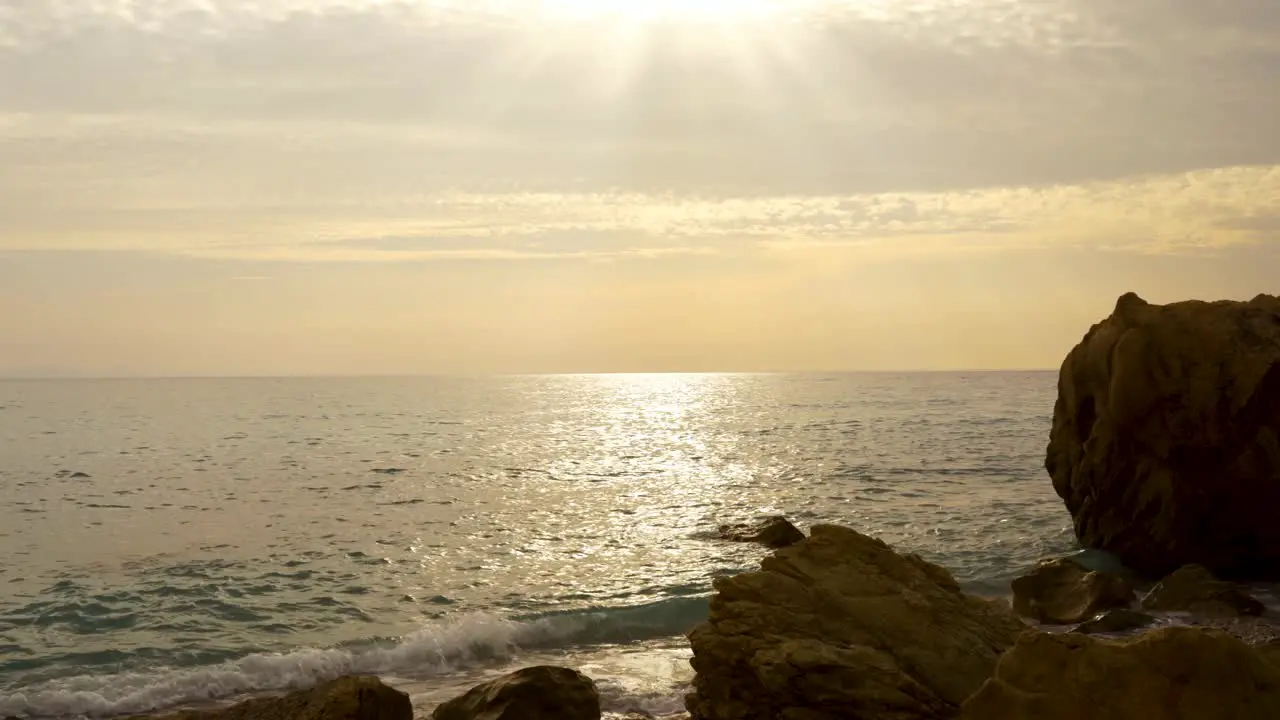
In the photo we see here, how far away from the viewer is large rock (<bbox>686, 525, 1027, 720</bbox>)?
34.1 feet

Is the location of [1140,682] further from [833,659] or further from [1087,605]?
[1087,605]

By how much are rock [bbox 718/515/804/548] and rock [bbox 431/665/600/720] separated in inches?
543

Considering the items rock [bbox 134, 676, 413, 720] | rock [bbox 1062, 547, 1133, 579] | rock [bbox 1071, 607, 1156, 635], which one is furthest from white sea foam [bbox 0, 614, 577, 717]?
rock [bbox 1062, 547, 1133, 579]

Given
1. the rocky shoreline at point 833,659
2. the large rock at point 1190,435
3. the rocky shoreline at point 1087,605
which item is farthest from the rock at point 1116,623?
the large rock at point 1190,435

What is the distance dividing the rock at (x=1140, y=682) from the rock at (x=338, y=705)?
623 centimetres

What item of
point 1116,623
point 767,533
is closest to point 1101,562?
point 1116,623

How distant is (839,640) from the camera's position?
11.0 m

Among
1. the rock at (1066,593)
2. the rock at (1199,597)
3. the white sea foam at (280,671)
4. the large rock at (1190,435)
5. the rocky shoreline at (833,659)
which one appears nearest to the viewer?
the rocky shoreline at (833,659)

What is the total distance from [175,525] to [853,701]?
27007 millimetres

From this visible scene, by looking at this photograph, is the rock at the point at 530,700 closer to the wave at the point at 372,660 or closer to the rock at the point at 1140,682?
the wave at the point at 372,660

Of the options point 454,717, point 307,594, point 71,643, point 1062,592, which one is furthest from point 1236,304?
point 71,643

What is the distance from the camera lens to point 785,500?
1399 inches

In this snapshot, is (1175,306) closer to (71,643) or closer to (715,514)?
(715,514)

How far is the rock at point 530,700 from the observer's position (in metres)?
11.7
